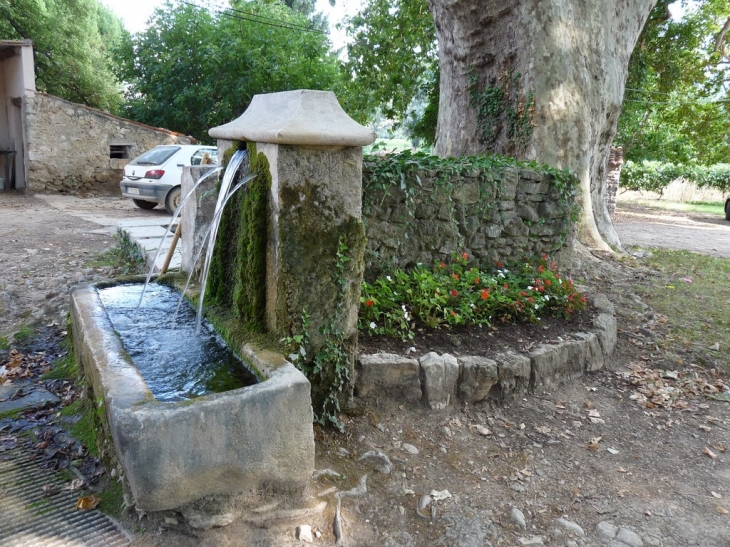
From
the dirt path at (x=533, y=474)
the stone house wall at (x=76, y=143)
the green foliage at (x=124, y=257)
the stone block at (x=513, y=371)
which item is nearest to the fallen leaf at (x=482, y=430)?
the dirt path at (x=533, y=474)

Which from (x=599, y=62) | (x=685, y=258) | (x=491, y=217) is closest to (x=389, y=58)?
(x=599, y=62)

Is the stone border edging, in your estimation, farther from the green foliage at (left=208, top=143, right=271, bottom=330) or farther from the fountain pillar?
the green foliage at (left=208, top=143, right=271, bottom=330)

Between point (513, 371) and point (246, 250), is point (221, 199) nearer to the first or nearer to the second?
point (246, 250)

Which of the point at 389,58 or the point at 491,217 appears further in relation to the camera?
the point at 389,58

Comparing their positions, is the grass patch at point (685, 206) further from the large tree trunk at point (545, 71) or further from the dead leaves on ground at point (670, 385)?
the dead leaves on ground at point (670, 385)

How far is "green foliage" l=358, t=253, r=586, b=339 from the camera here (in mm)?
3945

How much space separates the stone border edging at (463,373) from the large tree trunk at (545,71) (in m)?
3.91

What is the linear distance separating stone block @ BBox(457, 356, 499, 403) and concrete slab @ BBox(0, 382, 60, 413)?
2472 millimetres

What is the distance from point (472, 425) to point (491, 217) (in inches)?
92.6

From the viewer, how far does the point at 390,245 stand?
4.55m

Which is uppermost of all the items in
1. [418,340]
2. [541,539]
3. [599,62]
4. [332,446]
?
[599,62]

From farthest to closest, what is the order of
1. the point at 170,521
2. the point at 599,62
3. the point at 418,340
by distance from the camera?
the point at 599,62 < the point at 418,340 < the point at 170,521

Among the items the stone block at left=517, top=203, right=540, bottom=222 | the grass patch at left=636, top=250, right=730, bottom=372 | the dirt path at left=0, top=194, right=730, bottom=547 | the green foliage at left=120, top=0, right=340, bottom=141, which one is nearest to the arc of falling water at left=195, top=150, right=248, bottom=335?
the dirt path at left=0, top=194, right=730, bottom=547

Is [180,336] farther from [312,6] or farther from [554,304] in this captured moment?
[312,6]
